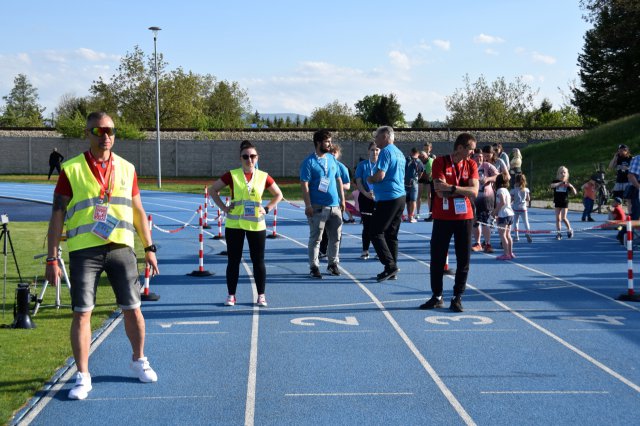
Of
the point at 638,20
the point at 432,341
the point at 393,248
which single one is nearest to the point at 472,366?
the point at 432,341

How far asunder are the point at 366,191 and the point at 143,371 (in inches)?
321

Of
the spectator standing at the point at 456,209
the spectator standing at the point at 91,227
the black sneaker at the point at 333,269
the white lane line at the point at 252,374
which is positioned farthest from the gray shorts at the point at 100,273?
the black sneaker at the point at 333,269

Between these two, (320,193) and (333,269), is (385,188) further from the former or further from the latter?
(333,269)

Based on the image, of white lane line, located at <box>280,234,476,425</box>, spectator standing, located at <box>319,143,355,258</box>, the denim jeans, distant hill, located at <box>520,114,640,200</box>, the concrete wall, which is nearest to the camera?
white lane line, located at <box>280,234,476,425</box>

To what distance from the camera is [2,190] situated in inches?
1535

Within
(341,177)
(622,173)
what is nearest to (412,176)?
(622,173)

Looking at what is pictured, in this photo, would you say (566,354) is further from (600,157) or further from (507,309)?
(600,157)

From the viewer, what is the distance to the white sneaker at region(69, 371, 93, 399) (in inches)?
243

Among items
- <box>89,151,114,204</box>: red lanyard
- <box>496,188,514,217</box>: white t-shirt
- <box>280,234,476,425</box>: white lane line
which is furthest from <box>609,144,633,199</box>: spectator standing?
<box>89,151,114,204</box>: red lanyard

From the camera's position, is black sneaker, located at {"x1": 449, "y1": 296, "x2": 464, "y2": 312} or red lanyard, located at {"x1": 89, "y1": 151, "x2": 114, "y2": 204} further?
black sneaker, located at {"x1": 449, "y1": 296, "x2": 464, "y2": 312}

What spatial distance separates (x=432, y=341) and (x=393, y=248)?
13.5ft

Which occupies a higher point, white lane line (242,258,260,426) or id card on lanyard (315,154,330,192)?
id card on lanyard (315,154,330,192)

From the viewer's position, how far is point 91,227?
6117 millimetres

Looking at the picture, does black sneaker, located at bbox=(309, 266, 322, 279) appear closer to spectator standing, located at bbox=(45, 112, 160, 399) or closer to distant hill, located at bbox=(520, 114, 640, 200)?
spectator standing, located at bbox=(45, 112, 160, 399)
